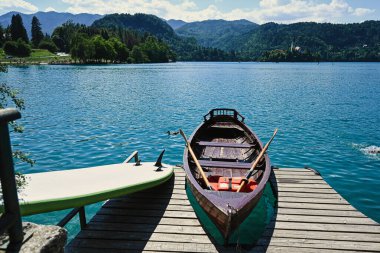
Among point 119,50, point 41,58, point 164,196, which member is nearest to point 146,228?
point 164,196

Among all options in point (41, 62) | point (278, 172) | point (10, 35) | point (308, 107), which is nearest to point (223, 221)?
point (278, 172)

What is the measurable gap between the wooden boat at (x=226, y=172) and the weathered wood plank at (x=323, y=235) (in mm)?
913

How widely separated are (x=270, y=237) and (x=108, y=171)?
556 centimetres

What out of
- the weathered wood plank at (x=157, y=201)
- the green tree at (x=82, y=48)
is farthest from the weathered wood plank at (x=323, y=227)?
the green tree at (x=82, y=48)

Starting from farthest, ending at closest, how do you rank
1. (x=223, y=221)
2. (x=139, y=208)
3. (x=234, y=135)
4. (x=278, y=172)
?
(x=234, y=135)
(x=278, y=172)
(x=139, y=208)
(x=223, y=221)

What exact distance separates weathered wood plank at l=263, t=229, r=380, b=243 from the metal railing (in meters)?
5.59

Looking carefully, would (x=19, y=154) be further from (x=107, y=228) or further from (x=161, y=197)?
(x=161, y=197)

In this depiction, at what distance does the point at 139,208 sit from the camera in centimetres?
870

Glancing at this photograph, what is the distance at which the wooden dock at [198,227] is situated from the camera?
6.94 m

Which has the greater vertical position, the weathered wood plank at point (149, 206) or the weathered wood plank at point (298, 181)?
the weathered wood plank at point (149, 206)

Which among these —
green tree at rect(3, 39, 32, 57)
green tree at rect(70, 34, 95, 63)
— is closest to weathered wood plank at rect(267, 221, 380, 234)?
green tree at rect(70, 34, 95, 63)

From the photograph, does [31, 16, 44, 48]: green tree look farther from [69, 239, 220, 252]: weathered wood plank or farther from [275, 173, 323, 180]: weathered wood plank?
[69, 239, 220, 252]: weathered wood plank

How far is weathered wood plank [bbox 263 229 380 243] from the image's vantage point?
7238mm

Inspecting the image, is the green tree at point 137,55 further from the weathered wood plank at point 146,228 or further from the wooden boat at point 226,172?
the weathered wood plank at point 146,228
